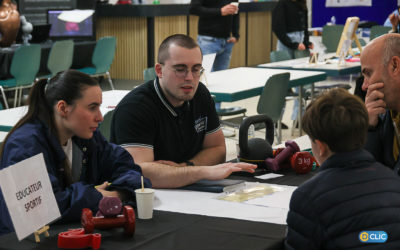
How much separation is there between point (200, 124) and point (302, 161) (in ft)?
1.75

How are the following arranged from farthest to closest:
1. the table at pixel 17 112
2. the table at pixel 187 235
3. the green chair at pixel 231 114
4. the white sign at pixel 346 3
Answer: the white sign at pixel 346 3
the green chair at pixel 231 114
the table at pixel 17 112
the table at pixel 187 235

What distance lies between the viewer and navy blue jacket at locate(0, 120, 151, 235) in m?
1.98

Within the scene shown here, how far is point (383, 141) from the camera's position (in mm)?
2443

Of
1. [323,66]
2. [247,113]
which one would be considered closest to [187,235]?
[323,66]

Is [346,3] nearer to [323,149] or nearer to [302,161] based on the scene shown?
[302,161]

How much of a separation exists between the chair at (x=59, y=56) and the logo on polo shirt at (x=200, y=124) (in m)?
5.16

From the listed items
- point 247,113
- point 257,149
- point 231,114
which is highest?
point 257,149

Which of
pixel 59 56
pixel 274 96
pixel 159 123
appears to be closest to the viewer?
pixel 159 123

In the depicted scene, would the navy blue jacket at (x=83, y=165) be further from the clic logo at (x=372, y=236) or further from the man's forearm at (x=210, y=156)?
the clic logo at (x=372, y=236)

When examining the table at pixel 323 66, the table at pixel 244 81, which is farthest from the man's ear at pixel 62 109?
the table at pixel 323 66

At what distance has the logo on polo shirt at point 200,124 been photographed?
9.34 feet

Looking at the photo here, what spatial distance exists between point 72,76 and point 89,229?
64 centimetres

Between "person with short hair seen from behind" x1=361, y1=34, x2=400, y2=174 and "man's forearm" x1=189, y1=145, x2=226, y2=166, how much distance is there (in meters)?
0.71

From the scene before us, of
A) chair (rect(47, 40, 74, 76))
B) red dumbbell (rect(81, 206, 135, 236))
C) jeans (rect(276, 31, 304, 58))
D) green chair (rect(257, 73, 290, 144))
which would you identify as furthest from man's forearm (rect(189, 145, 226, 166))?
chair (rect(47, 40, 74, 76))
